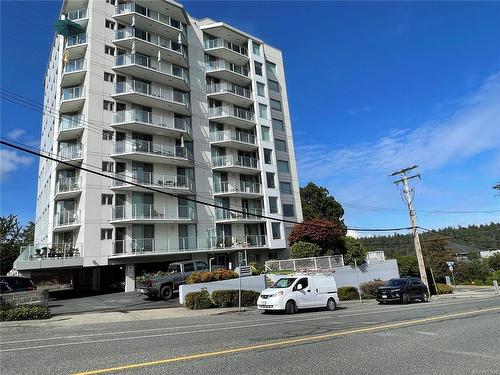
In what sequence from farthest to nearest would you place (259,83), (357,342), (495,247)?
(495,247)
(259,83)
(357,342)

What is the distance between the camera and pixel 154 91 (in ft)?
121

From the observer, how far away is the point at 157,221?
33.2m

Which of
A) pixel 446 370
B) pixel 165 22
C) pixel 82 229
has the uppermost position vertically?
pixel 165 22

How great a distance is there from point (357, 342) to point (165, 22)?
38.9 metres

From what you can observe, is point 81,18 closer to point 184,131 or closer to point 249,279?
point 184,131

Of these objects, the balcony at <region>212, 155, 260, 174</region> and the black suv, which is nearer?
the black suv

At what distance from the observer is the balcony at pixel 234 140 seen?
3988 centimetres

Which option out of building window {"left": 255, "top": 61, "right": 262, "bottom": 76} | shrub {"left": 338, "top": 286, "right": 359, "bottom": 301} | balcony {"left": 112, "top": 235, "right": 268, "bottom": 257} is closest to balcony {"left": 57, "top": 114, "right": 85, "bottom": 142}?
balcony {"left": 112, "top": 235, "right": 268, "bottom": 257}

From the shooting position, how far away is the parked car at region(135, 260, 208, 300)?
916 inches

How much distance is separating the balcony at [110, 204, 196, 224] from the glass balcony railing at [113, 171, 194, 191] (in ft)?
6.49

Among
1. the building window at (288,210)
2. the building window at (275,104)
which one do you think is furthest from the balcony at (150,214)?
the building window at (275,104)

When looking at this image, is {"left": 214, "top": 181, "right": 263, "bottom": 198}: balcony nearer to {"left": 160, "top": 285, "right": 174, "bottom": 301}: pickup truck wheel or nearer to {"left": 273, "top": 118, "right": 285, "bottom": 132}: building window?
{"left": 273, "top": 118, "right": 285, "bottom": 132}: building window

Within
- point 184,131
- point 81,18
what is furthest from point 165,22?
point 184,131

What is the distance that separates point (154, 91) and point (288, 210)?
64.7 feet
